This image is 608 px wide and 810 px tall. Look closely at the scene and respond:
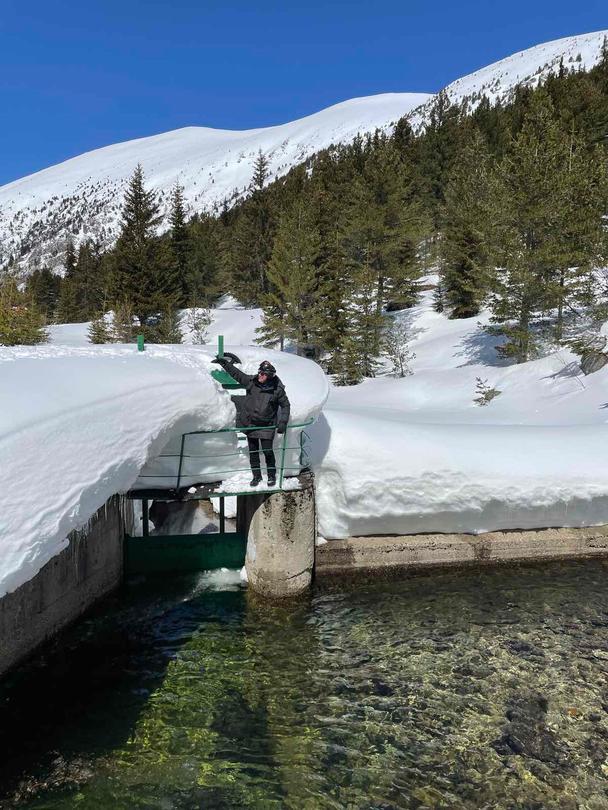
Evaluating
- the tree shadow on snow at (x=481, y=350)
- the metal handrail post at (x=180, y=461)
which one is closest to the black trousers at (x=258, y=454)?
the metal handrail post at (x=180, y=461)

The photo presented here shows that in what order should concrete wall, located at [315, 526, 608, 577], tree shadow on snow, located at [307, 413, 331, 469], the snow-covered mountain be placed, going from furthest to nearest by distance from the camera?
1. the snow-covered mountain
2. tree shadow on snow, located at [307, 413, 331, 469]
3. concrete wall, located at [315, 526, 608, 577]

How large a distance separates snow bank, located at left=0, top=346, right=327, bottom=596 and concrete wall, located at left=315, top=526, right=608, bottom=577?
263cm

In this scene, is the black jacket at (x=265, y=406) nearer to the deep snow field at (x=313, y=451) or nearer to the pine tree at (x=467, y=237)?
the deep snow field at (x=313, y=451)

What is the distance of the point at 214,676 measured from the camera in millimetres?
7266

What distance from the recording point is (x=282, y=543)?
948 centimetres

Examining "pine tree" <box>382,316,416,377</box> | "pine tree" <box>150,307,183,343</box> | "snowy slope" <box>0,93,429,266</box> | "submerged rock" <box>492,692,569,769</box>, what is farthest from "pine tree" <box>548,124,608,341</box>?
"snowy slope" <box>0,93,429,266</box>

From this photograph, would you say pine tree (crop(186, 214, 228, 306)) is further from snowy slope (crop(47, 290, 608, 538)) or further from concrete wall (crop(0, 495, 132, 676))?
concrete wall (crop(0, 495, 132, 676))

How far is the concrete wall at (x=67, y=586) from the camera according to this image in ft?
23.3

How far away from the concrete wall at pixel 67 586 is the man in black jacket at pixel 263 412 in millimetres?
2465

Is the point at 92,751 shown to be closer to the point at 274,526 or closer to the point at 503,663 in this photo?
the point at 274,526

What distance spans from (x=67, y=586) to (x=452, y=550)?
658 centimetres

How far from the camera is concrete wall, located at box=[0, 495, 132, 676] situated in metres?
7.09

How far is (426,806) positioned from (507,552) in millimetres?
6088

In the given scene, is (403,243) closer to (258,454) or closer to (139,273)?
(139,273)
